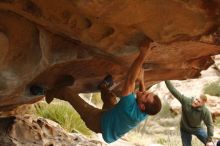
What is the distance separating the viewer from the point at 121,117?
17.4 ft

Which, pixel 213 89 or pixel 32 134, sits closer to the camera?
pixel 32 134

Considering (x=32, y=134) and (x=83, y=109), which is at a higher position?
(x=83, y=109)

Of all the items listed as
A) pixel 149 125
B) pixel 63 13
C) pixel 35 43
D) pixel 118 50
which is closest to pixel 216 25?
pixel 118 50

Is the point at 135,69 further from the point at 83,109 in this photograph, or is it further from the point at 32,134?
the point at 32,134

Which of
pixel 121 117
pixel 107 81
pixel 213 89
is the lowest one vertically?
pixel 121 117

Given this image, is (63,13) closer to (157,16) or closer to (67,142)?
(157,16)

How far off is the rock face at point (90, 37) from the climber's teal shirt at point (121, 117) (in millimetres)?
619

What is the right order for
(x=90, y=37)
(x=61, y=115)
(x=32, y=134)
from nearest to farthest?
→ 1. (x=90, y=37)
2. (x=32, y=134)
3. (x=61, y=115)

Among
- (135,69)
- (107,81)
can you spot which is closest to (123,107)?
(135,69)

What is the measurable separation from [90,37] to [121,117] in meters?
1.01

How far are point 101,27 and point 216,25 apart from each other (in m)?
1.26

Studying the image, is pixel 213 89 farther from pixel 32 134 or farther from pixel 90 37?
pixel 90 37

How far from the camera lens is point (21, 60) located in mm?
5406

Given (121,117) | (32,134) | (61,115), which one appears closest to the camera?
(121,117)
